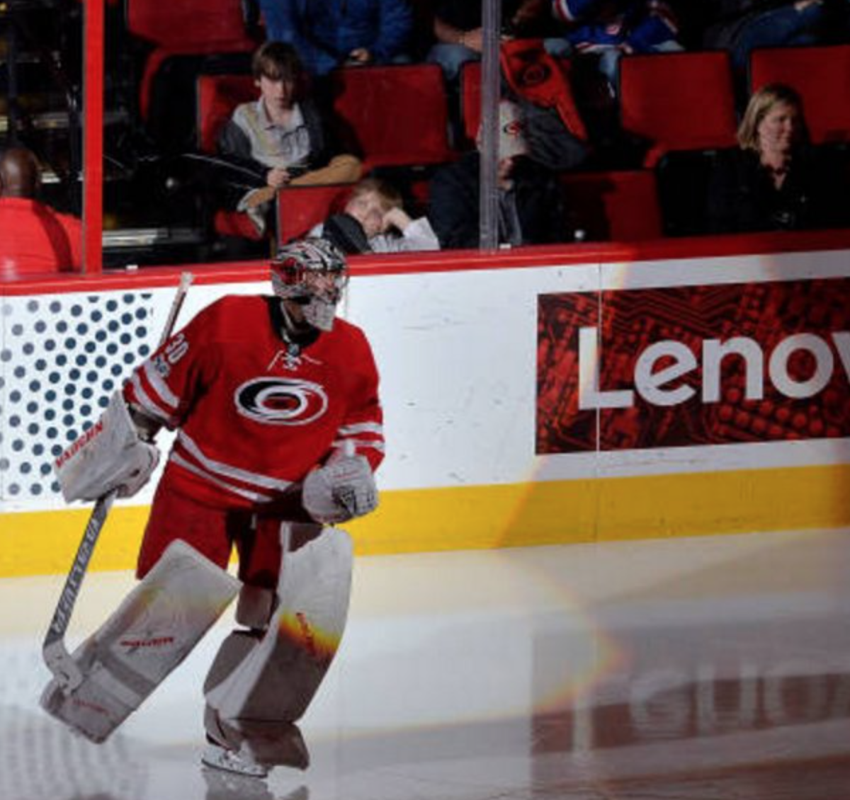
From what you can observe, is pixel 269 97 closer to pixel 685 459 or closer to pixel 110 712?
pixel 685 459

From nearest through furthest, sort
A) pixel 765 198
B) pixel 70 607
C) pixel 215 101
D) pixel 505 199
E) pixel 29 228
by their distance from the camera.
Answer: pixel 70 607 → pixel 29 228 → pixel 215 101 → pixel 505 199 → pixel 765 198

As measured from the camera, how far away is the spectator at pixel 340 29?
8875 mm

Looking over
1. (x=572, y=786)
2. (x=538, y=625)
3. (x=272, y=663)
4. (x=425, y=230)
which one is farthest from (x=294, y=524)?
(x=425, y=230)

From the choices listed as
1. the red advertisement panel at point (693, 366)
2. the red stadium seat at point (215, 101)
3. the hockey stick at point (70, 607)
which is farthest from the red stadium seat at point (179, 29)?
the hockey stick at point (70, 607)

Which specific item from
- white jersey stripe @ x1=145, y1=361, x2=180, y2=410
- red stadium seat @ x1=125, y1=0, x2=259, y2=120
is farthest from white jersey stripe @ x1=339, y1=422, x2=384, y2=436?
red stadium seat @ x1=125, y1=0, x2=259, y2=120

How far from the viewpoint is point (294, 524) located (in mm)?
6695

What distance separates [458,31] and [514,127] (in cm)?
36

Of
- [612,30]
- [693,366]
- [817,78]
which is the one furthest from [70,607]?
[817,78]

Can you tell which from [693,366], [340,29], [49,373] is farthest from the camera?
[693,366]

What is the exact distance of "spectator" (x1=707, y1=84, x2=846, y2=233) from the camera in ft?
30.5

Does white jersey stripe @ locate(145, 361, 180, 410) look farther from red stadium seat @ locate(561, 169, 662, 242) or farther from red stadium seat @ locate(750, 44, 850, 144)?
red stadium seat @ locate(750, 44, 850, 144)

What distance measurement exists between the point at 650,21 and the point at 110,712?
12.4ft

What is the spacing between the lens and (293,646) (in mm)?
6688

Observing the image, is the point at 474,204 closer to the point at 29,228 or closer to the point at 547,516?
the point at 547,516
